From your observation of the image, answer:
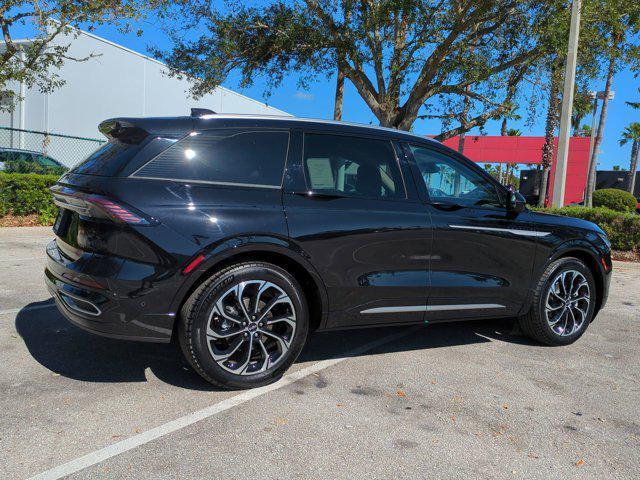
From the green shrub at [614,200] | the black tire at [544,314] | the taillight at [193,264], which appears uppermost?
the green shrub at [614,200]

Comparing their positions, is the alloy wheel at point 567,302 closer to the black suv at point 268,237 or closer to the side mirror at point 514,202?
the black suv at point 268,237

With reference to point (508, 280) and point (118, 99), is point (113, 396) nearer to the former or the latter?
point (508, 280)

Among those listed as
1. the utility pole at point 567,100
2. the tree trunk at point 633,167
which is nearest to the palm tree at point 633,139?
the tree trunk at point 633,167

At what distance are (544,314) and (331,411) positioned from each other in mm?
2504

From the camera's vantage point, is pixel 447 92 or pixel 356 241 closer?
pixel 356 241

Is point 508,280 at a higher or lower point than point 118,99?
lower

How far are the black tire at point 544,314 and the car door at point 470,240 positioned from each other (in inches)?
6.9

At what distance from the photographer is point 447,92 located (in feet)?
48.4

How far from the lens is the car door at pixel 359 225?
369cm

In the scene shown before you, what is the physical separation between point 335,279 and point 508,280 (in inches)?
67.9

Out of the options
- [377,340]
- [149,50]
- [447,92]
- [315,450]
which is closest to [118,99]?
[149,50]

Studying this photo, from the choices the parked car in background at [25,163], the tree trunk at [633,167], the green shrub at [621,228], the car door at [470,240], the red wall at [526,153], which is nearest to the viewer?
the car door at [470,240]

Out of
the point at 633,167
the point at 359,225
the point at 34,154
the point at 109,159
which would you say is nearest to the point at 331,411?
the point at 359,225

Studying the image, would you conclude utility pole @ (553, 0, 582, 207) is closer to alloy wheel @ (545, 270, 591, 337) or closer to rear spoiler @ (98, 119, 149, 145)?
alloy wheel @ (545, 270, 591, 337)
